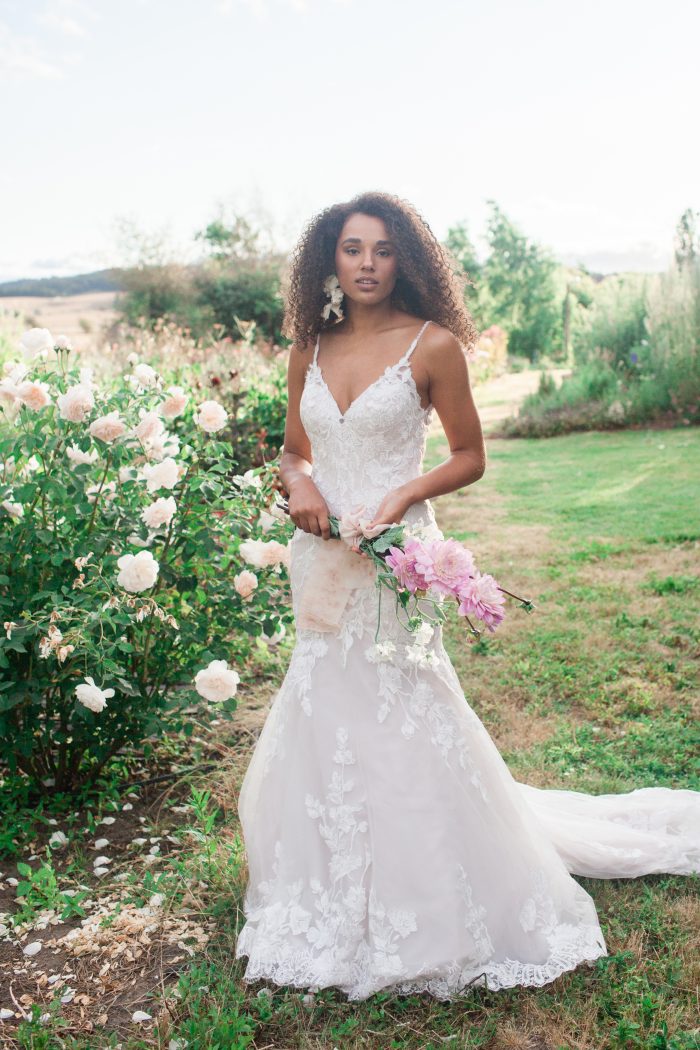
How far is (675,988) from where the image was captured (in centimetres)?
246

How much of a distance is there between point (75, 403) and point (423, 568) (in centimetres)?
147

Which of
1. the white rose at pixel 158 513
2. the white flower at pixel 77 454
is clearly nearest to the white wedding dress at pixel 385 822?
the white rose at pixel 158 513

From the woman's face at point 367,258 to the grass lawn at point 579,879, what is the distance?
6.34 feet

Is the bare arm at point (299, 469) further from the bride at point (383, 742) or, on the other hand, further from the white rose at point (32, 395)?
the white rose at point (32, 395)

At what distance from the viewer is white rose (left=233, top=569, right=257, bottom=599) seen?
138 inches

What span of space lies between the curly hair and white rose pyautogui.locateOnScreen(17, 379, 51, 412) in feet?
3.05

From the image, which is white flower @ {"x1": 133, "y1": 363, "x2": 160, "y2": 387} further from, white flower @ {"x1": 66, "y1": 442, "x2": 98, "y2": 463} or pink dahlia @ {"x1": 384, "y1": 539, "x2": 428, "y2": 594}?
pink dahlia @ {"x1": 384, "y1": 539, "x2": 428, "y2": 594}

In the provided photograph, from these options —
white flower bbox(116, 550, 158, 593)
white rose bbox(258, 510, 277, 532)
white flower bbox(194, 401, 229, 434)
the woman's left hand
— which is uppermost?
white flower bbox(194, 401, 229, 434)

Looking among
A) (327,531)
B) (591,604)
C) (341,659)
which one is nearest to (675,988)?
(341,659)

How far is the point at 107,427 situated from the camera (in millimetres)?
2998

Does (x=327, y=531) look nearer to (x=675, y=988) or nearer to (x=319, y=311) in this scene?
(x=319, y=311)

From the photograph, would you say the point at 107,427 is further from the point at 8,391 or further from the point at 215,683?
the point at 215,683

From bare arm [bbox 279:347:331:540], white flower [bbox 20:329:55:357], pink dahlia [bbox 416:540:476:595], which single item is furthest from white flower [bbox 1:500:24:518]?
pink dahlia [bbox 416:540:476:595]

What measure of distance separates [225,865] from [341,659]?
0.98m
